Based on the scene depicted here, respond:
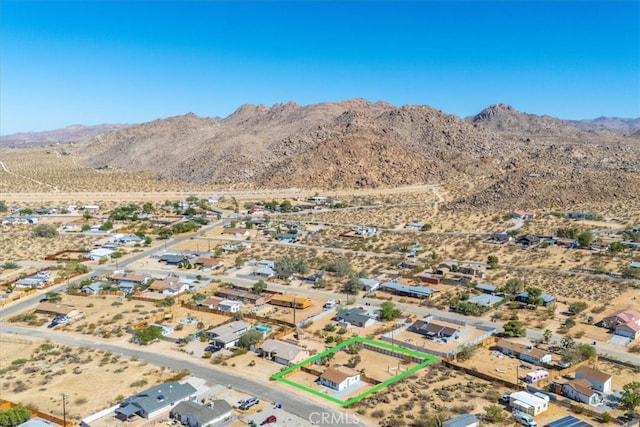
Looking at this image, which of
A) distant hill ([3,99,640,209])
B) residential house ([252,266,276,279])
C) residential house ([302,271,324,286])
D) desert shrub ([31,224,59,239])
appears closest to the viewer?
residential house ([302,271,324,286])

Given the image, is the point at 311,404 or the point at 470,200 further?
the point at 470,200

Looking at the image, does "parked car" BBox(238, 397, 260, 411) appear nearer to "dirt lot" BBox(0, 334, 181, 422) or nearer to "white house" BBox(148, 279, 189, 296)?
"dirt lot" BBox(0, 334, 181, 422)

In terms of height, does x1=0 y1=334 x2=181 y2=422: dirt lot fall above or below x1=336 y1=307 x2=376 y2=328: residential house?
below

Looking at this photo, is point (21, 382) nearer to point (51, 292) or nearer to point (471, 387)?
point (51, 292)

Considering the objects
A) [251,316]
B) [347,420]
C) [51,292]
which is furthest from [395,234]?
[347,420]

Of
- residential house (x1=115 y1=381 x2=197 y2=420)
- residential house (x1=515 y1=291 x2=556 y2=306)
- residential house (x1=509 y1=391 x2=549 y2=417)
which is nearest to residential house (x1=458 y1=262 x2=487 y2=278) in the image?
residential house (x1=515 y1=291 x2=556 y2=306)

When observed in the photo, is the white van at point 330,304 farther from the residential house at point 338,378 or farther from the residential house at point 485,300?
the residential house at point 338,378

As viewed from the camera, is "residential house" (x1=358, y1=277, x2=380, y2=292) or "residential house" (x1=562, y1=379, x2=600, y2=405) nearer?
"residential house" (x1=562, y1=379, x2=600, y2=405)

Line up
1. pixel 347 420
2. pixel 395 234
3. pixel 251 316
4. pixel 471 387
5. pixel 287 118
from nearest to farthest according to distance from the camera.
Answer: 1. pixel 347 420
2. pixel 471 387
3. pixel 251 316
4. pixel 395 234
5. pixel 287 118
